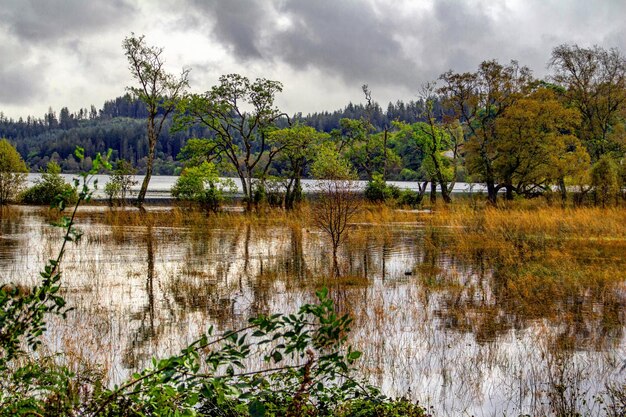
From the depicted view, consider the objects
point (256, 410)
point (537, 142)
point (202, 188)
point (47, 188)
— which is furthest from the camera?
point (47, 188)

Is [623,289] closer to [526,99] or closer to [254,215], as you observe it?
[254,215]

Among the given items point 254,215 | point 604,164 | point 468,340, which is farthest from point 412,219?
point 468,340

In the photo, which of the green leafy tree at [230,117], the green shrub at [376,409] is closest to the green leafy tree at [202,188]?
the green leafy tree at [230,117]

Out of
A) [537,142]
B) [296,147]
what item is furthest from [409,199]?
[296,147]

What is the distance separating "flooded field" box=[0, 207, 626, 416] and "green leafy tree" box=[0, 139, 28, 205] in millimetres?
23851

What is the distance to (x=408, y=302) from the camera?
41.6ft

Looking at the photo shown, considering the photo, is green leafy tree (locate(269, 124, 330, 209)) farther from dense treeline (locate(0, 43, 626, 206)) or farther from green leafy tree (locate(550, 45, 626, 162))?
green leafy tree (locate(550, 45, 626, 162))

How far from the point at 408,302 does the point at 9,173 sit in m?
42.8

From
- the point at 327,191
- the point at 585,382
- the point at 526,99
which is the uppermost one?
the point at 526,99

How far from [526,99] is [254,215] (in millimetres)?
24442

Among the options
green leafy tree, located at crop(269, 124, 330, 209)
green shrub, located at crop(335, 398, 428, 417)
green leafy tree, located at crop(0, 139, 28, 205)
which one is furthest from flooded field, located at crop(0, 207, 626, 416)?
green leafy tree, located at crop(0, 139, 28, 205)

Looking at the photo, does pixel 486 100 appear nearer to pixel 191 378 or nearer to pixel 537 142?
pixel 537 142

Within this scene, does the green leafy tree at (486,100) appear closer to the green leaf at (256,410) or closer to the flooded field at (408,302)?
the flooded field at (408,302)

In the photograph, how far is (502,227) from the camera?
27.1 m
